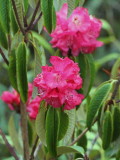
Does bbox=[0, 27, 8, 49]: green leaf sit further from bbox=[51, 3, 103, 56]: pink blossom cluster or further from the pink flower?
the pink flower

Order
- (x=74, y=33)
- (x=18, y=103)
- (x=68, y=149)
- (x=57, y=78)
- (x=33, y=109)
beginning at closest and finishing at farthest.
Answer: (x=57, y=78) < (x=68, y=149) < (x=74, y=33) < (x=33, y=109) < (x=18, y=103)

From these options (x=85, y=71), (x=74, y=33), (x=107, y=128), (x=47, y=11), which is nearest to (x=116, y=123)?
(x=107, y=128)

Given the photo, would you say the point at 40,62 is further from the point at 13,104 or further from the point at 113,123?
the point at 13,104

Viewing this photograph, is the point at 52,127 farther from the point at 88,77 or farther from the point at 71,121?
the point at 88,77

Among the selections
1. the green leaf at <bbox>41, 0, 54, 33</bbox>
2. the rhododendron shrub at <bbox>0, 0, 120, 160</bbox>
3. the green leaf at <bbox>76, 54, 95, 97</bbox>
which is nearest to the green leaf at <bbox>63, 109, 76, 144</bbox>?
the rhododendron shrub at <bbox>0, 0, 120, 160</bbox>

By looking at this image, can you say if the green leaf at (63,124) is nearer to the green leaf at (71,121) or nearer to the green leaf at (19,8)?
the green leaf at (71,121)

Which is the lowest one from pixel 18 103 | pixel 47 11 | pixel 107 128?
pixel 18 103

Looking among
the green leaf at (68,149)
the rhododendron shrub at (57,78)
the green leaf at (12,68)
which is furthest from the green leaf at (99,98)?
the green leaf at (12,68)

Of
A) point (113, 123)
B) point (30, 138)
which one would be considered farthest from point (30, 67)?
point (113, 123)
